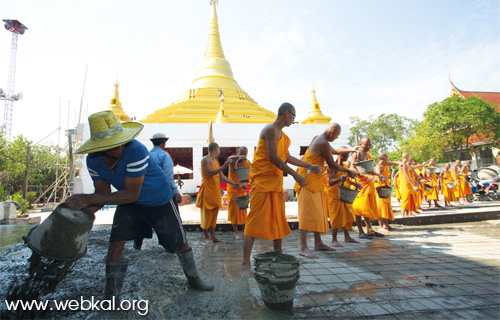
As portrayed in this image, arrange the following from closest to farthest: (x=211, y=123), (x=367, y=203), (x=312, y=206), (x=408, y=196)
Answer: (x=312, y=206), (x=367, y=203), (x=408, y=196), (x=211, y=123)

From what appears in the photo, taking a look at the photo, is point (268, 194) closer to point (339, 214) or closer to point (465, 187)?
point (339, 214)

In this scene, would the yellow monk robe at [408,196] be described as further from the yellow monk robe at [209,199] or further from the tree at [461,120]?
the tree at [461,120]

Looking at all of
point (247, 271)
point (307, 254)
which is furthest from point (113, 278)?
point (307, 254)

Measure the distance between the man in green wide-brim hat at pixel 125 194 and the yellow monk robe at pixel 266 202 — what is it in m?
0.77

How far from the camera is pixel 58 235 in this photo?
184 cm

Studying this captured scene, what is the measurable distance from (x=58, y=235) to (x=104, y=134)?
2.48ft

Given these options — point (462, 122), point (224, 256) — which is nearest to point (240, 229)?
point (224, 256)

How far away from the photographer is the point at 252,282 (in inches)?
102

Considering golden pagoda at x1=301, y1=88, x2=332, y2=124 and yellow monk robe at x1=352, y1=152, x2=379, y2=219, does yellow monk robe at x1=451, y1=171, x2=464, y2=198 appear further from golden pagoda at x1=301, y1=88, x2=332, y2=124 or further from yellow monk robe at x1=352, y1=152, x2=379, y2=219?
golden pagoda at x1=301, y1=88, x2=332, y2=124

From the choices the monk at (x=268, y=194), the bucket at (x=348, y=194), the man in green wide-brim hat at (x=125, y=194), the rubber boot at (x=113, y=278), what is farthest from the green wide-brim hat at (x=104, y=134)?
the bucket at (x=348, y=194)

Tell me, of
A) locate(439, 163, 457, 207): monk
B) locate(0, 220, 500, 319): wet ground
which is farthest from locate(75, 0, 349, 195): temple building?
locate(0, 220, 500, 319): wet ground

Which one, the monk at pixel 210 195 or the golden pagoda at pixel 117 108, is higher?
the golden pagoda at pixel 117 108

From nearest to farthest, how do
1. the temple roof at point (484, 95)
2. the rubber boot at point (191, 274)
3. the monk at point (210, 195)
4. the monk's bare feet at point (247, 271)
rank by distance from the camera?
the rubber boot at point (191, 274), the monk's bare feet at point (247, 271), the monk at point (210, 195), the temple roof at point (484, 95)

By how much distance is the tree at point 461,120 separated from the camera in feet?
69.7
